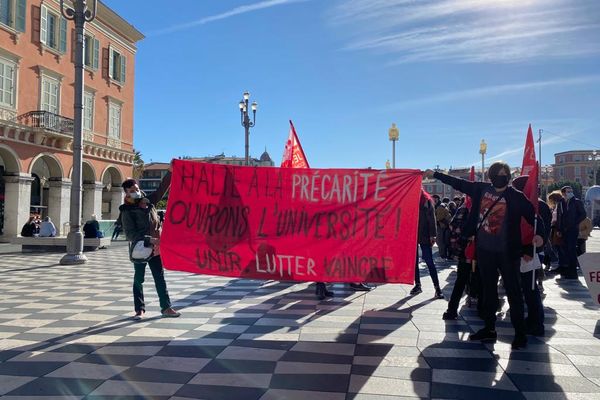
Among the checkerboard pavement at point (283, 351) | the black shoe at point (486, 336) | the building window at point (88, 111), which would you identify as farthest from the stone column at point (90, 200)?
the black shoe at point (486, 336)

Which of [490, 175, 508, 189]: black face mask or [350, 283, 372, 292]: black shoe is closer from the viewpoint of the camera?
[490, 175, 508, 189]: black face mask

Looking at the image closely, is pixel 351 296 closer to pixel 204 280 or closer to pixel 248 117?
pixel 204 280

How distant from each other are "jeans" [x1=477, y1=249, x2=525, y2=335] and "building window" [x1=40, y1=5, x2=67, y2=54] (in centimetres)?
2846

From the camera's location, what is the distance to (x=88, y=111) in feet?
102

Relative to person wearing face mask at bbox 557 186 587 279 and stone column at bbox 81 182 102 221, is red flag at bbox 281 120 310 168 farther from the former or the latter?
stone column at bbox 81 182 102 221

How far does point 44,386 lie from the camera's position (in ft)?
13.1

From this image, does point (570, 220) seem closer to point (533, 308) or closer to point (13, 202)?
point (533, 308)

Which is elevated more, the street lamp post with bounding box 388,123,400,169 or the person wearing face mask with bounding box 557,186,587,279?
the street lamp post with bounding box 388,123,400,169

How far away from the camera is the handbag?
6.26 m

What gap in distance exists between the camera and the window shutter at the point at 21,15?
2519cm

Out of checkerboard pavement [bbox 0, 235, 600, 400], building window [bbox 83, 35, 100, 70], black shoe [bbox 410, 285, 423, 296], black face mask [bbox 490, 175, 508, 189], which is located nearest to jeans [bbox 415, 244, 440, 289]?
checkerboard pavement [bbox 0, 235, 600, 400]

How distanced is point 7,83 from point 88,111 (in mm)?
6556

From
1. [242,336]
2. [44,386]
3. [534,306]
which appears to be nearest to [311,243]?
[242,336]

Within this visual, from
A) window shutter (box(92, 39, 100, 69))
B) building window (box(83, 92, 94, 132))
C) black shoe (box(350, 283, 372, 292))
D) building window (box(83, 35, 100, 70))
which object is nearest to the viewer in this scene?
black shoe (box(350, 283, 372, 292))
